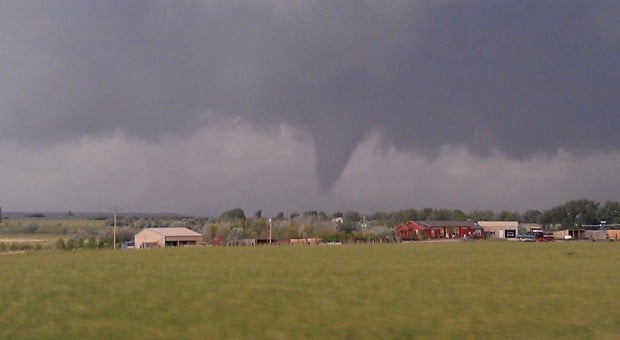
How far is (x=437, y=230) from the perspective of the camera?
13812 cm

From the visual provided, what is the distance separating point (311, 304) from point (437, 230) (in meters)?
117

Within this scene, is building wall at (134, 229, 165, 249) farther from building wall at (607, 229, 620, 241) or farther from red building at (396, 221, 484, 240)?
building wall at (607, 229, 620, 241)

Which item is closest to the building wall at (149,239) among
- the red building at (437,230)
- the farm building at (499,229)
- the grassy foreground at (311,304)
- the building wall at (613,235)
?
the red building at (437,230)

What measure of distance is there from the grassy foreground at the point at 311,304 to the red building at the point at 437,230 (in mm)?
94767

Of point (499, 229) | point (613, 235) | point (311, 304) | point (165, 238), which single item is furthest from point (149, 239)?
point (613, 235)

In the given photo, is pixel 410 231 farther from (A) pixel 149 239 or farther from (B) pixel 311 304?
(B) pixel 311 304

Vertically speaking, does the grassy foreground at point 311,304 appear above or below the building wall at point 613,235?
above

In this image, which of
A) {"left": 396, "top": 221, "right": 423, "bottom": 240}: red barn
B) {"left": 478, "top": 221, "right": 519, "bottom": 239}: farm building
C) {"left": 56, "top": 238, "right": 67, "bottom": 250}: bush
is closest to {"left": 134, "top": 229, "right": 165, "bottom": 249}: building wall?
{"left": 56, "top": 238, "right": 67, "bottom": 250}: bush

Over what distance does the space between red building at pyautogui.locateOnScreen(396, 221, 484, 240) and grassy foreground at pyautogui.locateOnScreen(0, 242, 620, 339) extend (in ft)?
311

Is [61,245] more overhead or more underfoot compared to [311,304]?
more underfoot

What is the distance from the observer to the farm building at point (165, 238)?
107 m

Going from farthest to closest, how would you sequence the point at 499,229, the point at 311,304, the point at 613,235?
the point at 499,229 < the point at 613,235 < the point at 311,304

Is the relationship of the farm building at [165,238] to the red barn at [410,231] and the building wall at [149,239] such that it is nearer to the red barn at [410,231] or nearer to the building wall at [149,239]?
the building wall at [149,239]

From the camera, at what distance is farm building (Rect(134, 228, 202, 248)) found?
106594 millimetres
